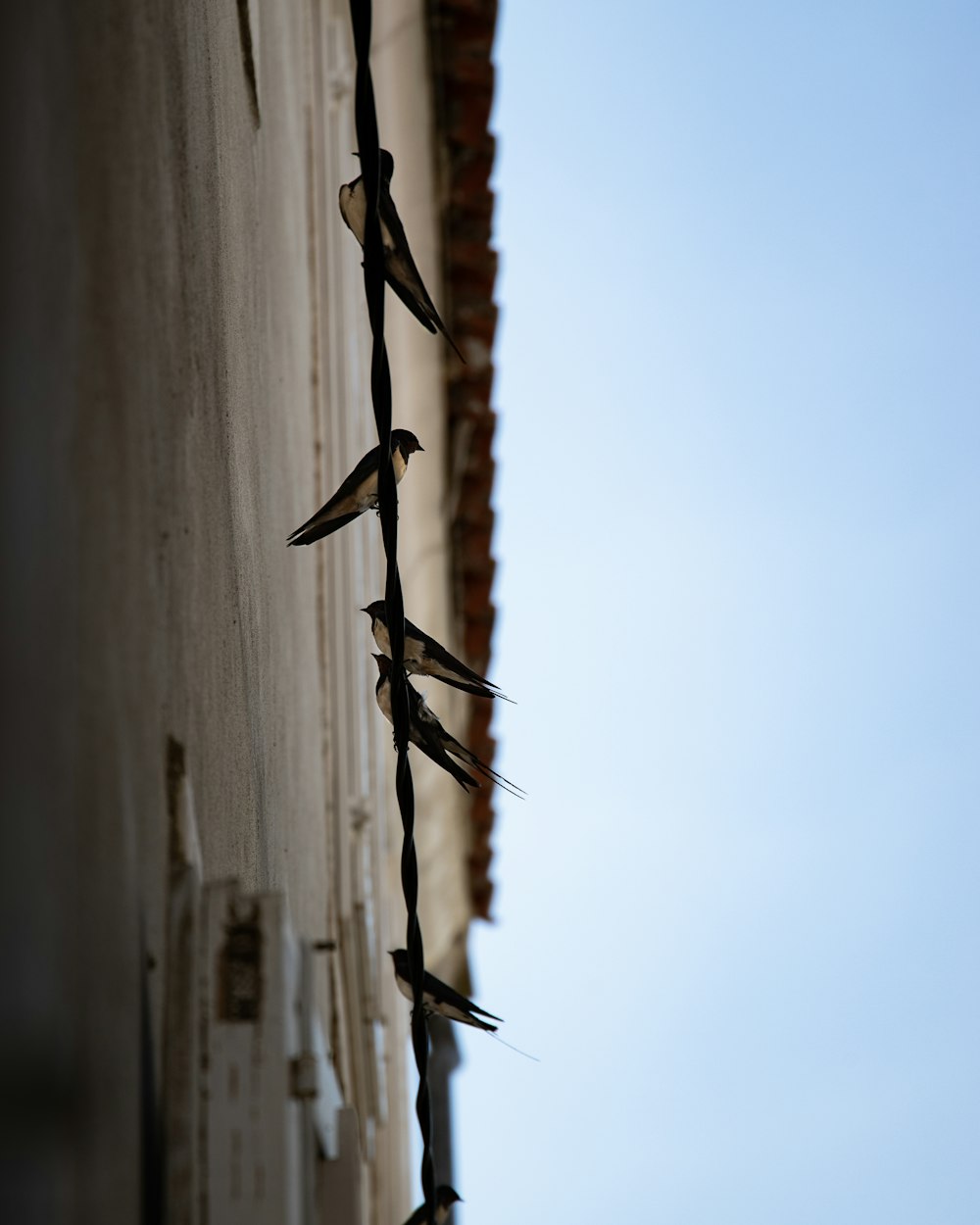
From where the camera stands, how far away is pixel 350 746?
6090mm

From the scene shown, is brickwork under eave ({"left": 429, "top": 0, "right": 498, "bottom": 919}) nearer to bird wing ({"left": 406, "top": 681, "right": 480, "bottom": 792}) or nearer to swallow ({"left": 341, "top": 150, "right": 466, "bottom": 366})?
bird wing ({"left": 406, "top": 681, "right": 480, "bottom": 792})

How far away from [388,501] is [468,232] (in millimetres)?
6092

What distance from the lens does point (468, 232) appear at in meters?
7.84

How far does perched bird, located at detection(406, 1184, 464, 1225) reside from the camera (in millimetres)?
2377

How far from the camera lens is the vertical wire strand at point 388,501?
5.60 ft

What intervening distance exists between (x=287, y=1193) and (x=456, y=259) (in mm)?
6769

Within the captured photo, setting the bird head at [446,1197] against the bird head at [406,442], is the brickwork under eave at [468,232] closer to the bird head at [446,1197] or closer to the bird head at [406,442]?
the bird head at [406,442]

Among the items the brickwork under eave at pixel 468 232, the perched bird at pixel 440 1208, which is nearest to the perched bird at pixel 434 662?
the perched bird at pixel 440 1208

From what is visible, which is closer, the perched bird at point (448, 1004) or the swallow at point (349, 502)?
the swallow at point (349, 502)

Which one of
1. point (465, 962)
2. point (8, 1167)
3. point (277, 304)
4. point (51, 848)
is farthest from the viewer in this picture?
point (465, 962)

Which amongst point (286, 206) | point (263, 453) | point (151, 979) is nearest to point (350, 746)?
point (286, 206)

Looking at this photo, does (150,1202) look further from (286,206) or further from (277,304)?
(286,206)

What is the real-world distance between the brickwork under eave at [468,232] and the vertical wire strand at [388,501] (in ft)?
16.2

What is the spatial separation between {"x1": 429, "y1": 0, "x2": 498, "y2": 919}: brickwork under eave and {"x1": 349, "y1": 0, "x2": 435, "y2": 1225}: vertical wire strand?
4946mm
